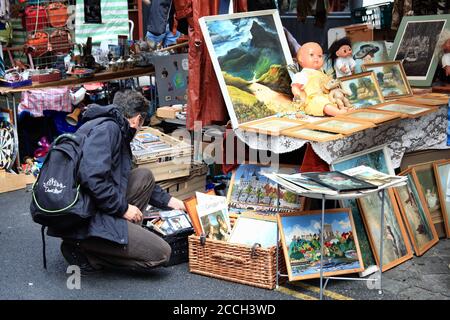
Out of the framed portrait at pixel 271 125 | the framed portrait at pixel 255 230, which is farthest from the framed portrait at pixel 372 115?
the framed portrait at pixel 255 230

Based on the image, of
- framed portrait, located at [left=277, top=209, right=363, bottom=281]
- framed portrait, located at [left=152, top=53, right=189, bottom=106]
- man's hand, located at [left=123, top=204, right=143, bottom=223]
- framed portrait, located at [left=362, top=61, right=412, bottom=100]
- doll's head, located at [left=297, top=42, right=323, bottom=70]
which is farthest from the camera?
framed portrait, located at [left=152, top=53, right=189, bottom=106]

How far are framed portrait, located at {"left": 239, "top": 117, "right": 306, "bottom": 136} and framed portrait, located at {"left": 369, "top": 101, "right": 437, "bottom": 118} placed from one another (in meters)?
0.72

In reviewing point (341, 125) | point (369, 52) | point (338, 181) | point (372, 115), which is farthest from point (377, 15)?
point (338, 181)

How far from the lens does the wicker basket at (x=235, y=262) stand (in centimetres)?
406

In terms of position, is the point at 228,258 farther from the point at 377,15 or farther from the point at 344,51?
the point at 377,15

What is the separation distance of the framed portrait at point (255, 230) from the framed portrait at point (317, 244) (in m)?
0.22

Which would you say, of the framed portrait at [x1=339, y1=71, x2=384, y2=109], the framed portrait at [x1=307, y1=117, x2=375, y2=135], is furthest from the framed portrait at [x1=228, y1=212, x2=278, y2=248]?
the framed portrait at [x1=339, y1=71, x2=384, y2=109]

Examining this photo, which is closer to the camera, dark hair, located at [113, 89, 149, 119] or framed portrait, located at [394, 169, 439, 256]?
dark hair, located at [113, 89, 149, 119]

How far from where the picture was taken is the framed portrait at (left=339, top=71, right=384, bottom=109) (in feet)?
16.3

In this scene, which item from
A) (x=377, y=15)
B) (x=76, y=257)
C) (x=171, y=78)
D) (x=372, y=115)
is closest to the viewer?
(x=76, y=257)

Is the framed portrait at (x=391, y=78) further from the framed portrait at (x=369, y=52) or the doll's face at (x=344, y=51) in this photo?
the framed portrait at (x=369, y=52)

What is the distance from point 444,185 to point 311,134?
1.46 metres

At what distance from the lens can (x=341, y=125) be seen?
4340mm

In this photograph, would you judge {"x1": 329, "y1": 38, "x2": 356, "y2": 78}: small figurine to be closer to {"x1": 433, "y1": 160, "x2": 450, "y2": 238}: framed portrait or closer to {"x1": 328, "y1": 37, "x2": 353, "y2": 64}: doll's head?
{"x1": 328, "y1": 37, "x2": 353, "y2": 64}: doll's head
